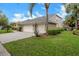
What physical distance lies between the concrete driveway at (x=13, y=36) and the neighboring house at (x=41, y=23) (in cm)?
10

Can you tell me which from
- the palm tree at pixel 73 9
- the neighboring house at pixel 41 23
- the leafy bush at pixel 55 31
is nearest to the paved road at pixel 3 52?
the neighboring house at pixel 41 23

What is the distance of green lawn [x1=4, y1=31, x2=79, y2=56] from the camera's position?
5.39 m

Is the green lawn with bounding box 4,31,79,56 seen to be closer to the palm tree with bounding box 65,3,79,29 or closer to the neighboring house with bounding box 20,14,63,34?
the neighboring house with bounding box 20,14,63,34

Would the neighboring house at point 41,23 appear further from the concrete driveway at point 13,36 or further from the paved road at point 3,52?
the paved road at point 3,52

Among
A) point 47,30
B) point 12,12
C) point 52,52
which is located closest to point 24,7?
point 12,12

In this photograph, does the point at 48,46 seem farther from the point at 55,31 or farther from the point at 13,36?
the point at 13,36

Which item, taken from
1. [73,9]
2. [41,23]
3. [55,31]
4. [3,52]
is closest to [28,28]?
[41,23]

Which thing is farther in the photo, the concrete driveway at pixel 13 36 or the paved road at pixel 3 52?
the concrete driveway at pixel 13 36

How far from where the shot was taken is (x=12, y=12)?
17.9 ft

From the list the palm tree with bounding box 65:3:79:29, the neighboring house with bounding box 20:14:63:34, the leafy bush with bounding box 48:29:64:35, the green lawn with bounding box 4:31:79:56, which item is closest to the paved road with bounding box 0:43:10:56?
the green lawn with bounding box 4:31:79:56

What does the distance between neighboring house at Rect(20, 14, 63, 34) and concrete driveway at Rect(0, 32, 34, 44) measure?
0.31ft

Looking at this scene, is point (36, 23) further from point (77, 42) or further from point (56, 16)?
point (77, 42)

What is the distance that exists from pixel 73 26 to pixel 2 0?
57.7 inches

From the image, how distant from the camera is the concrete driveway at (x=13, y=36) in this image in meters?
5.55
